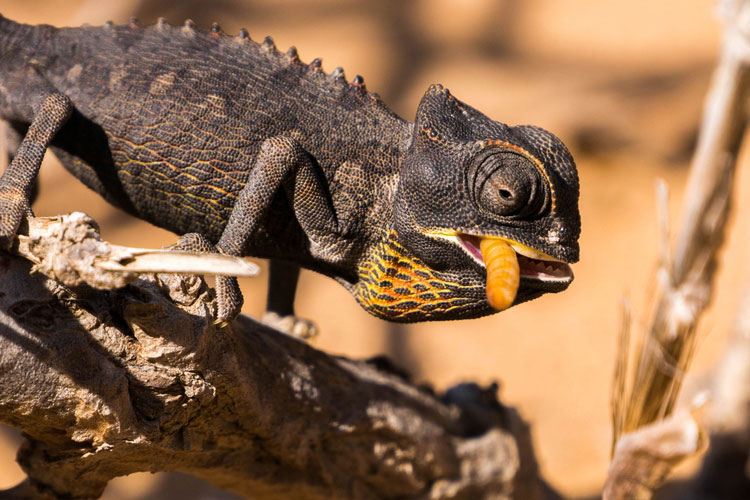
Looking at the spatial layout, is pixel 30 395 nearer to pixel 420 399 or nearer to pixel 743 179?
pixel 420 399

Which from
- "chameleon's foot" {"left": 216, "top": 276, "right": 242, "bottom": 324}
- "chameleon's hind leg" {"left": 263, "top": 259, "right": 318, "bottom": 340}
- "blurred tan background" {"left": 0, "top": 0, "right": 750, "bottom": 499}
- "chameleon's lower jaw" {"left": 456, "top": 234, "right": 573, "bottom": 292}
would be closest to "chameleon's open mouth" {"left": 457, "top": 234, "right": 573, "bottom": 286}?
"chameleon's lower jaw" {"left": 456, "top": 234, "right": 573, "bottom": 292}

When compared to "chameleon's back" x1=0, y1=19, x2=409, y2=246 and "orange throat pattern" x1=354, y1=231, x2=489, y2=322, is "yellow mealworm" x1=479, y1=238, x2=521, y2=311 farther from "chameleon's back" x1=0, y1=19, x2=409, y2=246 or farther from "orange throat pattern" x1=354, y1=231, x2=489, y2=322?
"chameleon's back" x1=0, y1=19, x2=409, y2=246

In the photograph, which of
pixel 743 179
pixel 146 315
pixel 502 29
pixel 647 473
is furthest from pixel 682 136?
pixel 146 315

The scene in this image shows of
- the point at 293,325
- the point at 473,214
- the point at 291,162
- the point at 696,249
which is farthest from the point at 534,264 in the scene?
the point at 696,249

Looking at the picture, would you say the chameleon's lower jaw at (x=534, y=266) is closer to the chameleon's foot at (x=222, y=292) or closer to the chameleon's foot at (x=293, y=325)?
the chameleon's foot at (x=222, y=292)

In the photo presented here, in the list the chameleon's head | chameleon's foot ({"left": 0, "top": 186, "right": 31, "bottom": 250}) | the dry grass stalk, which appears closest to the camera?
chameleon's foot ({"left": 0, "top": 186, "right": 31, "bottom": 250})

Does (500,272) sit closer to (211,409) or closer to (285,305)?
(211,409)

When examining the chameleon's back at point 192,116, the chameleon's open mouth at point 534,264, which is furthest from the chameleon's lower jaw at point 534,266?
the chameleon's back at point 192,116
